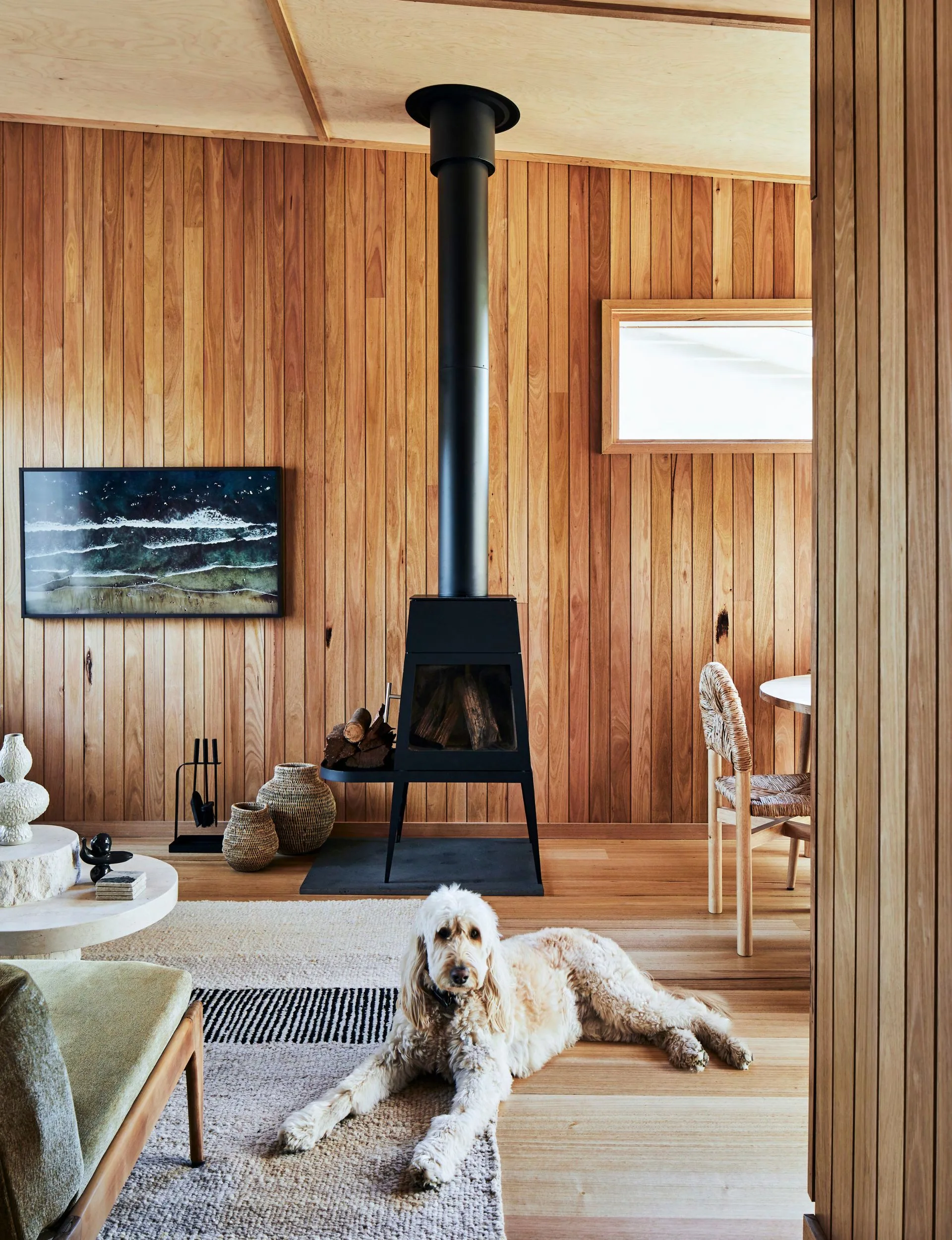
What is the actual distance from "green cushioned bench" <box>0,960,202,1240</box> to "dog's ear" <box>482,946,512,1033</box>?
1.91 feet

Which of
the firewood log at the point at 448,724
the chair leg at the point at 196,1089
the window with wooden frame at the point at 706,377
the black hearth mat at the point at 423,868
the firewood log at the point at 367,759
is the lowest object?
the black hearth mat at the point at 423,868

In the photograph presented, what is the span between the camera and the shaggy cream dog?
1.82 meters

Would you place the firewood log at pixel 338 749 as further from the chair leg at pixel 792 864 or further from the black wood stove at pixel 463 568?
the chair leg at pixel 792 864

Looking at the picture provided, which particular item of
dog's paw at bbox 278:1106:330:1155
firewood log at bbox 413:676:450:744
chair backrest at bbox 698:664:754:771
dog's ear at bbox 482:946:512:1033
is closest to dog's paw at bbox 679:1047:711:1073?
dog's ear at bbox 482:946:512:1033

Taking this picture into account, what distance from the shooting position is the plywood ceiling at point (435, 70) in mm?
2734

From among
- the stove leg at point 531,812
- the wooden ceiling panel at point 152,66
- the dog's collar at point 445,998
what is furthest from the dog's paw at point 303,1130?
the wooden ceiling panel at point 152,66

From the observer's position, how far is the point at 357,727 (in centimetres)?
354

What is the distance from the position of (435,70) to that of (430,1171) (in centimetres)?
326

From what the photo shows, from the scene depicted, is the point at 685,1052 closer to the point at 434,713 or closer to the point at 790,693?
the point at 790,693

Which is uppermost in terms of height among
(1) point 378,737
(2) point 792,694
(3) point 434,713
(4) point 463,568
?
(4) point 463,568

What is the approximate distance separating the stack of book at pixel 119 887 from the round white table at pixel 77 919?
0.03ft

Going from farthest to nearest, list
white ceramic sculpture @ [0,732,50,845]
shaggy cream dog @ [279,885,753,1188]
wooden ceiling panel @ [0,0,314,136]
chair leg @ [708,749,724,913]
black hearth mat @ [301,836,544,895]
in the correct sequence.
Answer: black hearth mat @ [301,836,544,895] < chair leg @ [708,749,724,913] < wooden ceiling panel @ [0,0,314,136] < white ceramic sculpture @ [0,732,50,845] < shaggy cream dog @ [279,885,753,1188]

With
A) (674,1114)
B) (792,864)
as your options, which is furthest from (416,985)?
(792,864)

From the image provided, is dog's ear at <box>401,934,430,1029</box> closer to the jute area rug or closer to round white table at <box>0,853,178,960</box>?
the jute area rug
